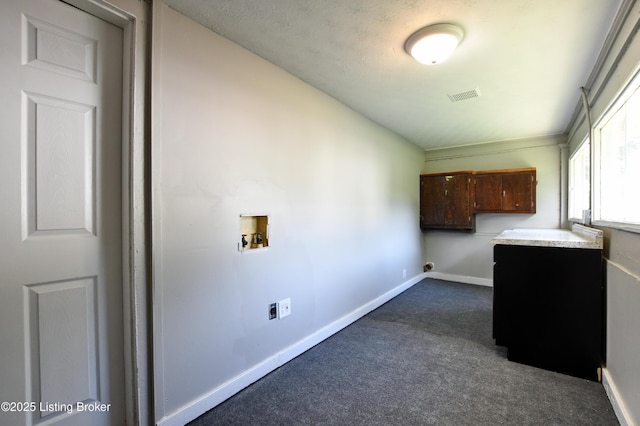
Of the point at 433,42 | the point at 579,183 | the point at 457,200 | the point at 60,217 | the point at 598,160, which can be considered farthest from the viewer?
the point at 457,200

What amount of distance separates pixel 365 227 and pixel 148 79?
2487mm

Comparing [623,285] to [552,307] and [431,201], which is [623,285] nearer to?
[552,307]

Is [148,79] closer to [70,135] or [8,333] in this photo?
[70,135]

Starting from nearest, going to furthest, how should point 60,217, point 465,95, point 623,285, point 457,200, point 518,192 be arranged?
point 60,217 → point 623,285 → point 465,95 → point 518,192 → point 457,200

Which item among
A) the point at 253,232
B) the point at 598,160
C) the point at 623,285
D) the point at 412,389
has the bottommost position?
the point at 412,389

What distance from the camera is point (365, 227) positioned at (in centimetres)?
332

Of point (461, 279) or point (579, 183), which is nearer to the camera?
point (579, 183)

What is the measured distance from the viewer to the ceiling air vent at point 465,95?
256cm

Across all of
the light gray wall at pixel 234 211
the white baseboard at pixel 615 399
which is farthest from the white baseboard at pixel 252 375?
the white baseboard at pixel 615 399

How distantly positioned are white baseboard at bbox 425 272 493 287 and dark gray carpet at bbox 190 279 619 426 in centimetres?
195

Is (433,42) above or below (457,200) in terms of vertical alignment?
above

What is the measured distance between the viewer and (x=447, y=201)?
181 inches

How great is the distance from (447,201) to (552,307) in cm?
265

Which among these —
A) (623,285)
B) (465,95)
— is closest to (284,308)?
(623,285)
